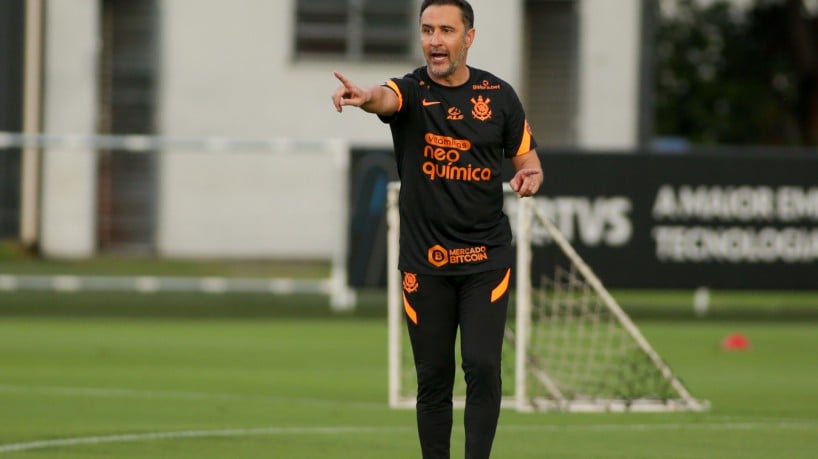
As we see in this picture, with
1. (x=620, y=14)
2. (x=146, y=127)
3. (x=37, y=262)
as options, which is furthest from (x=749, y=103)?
(x=37, y=262)

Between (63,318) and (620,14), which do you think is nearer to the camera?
(63,318)

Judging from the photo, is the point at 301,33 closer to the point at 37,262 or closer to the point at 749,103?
the point at 37,262

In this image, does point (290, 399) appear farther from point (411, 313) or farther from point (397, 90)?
point (397, 90)

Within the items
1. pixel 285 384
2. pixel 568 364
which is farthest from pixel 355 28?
pixel 285 384

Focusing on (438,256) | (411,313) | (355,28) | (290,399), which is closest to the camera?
(438,256)

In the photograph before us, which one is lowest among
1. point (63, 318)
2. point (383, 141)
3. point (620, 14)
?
point (63, 318)

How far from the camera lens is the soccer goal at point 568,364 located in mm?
12211

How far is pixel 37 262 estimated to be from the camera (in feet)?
79.3

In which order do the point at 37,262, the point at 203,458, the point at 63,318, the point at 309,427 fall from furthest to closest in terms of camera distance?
the point at 37,262 < the point at 63,318 < the point at 309,427 < the point at 203,458

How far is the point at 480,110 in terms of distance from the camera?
7.93 meters

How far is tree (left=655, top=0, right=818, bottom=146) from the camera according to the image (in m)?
Answer: 44.9

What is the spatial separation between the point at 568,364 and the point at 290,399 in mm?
2852

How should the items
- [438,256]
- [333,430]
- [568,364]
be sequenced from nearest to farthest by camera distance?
[438,256]
[333,430]
[568,364]

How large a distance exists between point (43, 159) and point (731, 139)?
2336 cm
